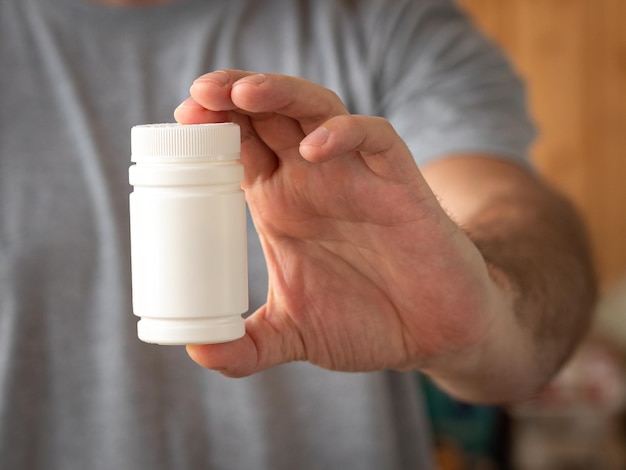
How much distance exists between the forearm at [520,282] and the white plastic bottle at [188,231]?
14.0 inches

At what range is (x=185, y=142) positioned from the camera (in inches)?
32.9

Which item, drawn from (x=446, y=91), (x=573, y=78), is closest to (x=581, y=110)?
(x=573, y=78)

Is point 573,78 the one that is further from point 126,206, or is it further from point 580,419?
point 126,206

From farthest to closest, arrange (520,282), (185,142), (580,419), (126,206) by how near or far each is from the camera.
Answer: (580,419)
(126,206)
(520,282)
(185,142)

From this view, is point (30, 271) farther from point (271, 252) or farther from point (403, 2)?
point (403, 2)

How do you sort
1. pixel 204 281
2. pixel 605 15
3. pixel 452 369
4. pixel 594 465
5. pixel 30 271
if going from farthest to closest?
pixel 605 15 < pixel 594 465 < pixel 30 271 < pixel 452 369 < pixel 204 281

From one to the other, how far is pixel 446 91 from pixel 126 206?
526 mm

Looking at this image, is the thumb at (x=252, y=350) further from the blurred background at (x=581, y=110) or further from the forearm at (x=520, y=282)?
the blurred background at (x=581, y=110)

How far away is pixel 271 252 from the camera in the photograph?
3.43ft

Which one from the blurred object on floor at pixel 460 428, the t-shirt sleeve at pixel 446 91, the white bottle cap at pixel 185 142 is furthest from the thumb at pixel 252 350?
the blurred object on floor at pixel 460 428

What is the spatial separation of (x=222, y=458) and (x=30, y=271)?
401 millimetres

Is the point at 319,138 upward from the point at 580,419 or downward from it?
upward

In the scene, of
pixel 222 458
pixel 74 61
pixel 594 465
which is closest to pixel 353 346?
pixel 222 458

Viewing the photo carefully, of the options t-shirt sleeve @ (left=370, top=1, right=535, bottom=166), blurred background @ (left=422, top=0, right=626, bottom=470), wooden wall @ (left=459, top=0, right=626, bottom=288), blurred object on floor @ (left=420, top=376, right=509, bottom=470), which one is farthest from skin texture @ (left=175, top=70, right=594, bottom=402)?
wooden wall @ (left=459, top=0, right=626, bottom=288)
